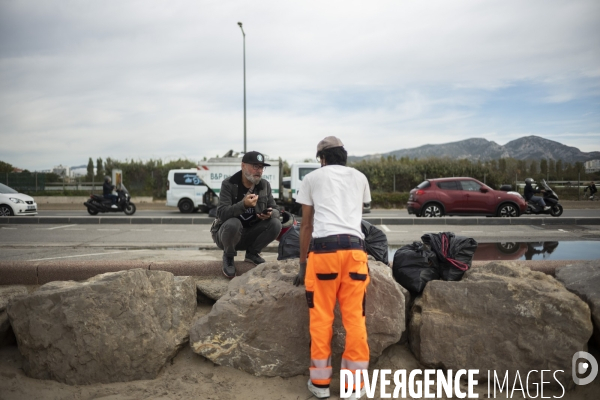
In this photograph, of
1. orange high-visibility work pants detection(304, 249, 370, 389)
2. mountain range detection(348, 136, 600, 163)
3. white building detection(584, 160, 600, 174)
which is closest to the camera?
orange high-visibility work pants detection(304, 249, 370, 389)

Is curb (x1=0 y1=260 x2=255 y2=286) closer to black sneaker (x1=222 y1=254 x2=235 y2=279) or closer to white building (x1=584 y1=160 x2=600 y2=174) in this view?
black sneaker (x1=222 y1=254 x2=235 y2=279)

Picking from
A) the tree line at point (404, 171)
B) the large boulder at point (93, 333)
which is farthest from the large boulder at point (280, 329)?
the tree line at point (404, 171)

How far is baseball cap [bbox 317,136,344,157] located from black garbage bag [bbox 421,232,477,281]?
1.46m

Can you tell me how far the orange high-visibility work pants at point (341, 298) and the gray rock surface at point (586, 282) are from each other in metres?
1.95

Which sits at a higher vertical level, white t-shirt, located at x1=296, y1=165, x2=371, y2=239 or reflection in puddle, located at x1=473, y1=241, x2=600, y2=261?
white t-shirt, located at x1=296, y1=165, x2=371, y2=239

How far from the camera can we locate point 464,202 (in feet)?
53.0

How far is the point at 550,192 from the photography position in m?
16.8

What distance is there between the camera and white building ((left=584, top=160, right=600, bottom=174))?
1113 inches

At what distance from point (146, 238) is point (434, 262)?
8944 mm

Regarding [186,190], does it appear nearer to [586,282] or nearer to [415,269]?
[415,269]

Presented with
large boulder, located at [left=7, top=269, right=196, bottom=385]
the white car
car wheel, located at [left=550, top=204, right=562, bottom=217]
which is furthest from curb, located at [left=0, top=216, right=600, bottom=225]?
large boulder, located at [left=7, top=269, right=196, bottom=385]

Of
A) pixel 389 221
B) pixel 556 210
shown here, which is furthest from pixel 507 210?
pixel 389 221

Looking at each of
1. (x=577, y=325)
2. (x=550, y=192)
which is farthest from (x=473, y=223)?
(x=577, y=325)

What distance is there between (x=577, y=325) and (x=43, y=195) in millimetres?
33428
